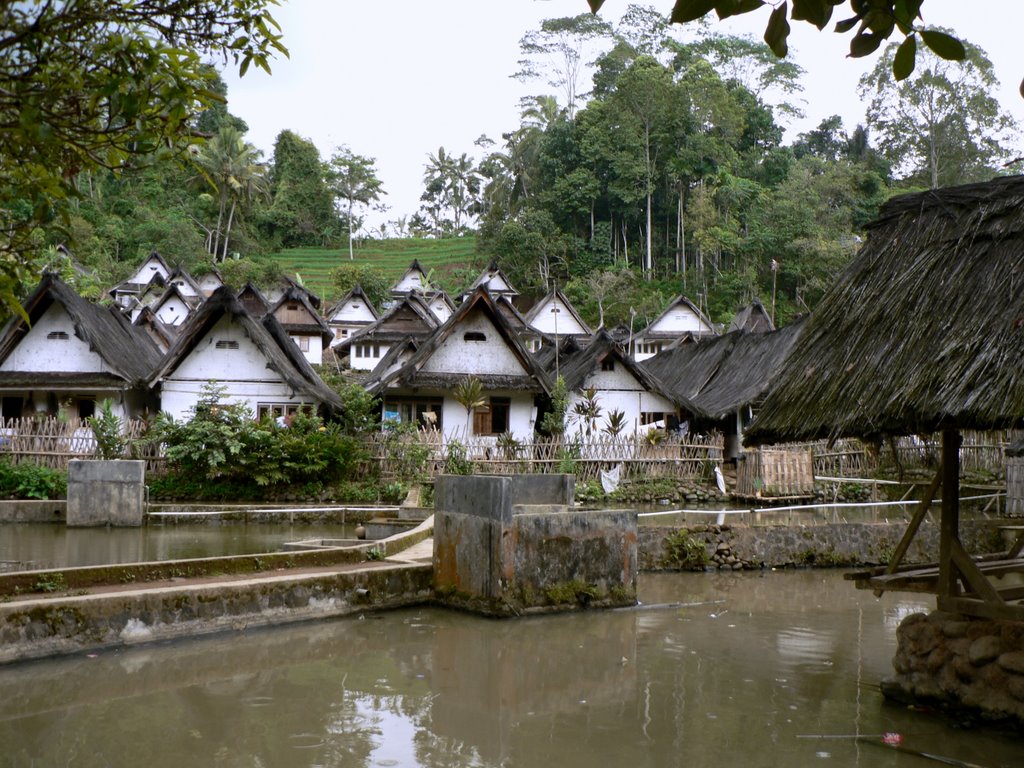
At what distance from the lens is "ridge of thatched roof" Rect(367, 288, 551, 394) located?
2473cm

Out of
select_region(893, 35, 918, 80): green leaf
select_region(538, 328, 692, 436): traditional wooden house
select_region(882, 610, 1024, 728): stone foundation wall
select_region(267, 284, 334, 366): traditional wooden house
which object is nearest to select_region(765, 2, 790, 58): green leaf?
select_region(893, 35, 918, 80): green leaf

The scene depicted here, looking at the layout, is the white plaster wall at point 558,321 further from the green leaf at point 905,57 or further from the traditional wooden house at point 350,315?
the green leaf at point 905,57

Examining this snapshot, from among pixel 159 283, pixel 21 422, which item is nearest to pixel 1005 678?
pixel 21 422

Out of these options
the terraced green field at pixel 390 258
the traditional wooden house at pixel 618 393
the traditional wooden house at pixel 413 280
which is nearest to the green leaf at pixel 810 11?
the traditional wooden house at pixel 618 393

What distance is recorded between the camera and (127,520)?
58.7ft

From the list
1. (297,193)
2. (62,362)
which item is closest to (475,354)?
(62,362)

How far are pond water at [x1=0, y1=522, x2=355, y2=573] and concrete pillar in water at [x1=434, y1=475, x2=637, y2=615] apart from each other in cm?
461

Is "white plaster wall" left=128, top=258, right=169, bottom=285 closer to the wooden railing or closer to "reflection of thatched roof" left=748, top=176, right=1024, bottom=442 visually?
the wooden railing

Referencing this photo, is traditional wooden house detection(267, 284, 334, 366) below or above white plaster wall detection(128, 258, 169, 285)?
below

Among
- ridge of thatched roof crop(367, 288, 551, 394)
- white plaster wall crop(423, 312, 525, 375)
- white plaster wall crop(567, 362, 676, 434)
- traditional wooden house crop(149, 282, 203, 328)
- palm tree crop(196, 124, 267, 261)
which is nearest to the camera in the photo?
ridge of thatched roof crop(367, 288, 551, 394)

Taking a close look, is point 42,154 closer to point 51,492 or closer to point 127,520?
point 127,520

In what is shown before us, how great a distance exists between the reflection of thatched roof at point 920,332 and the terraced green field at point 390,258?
194 feet

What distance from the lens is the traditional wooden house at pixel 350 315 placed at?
53.1 metres

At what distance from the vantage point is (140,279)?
→ 5622 centimetres
